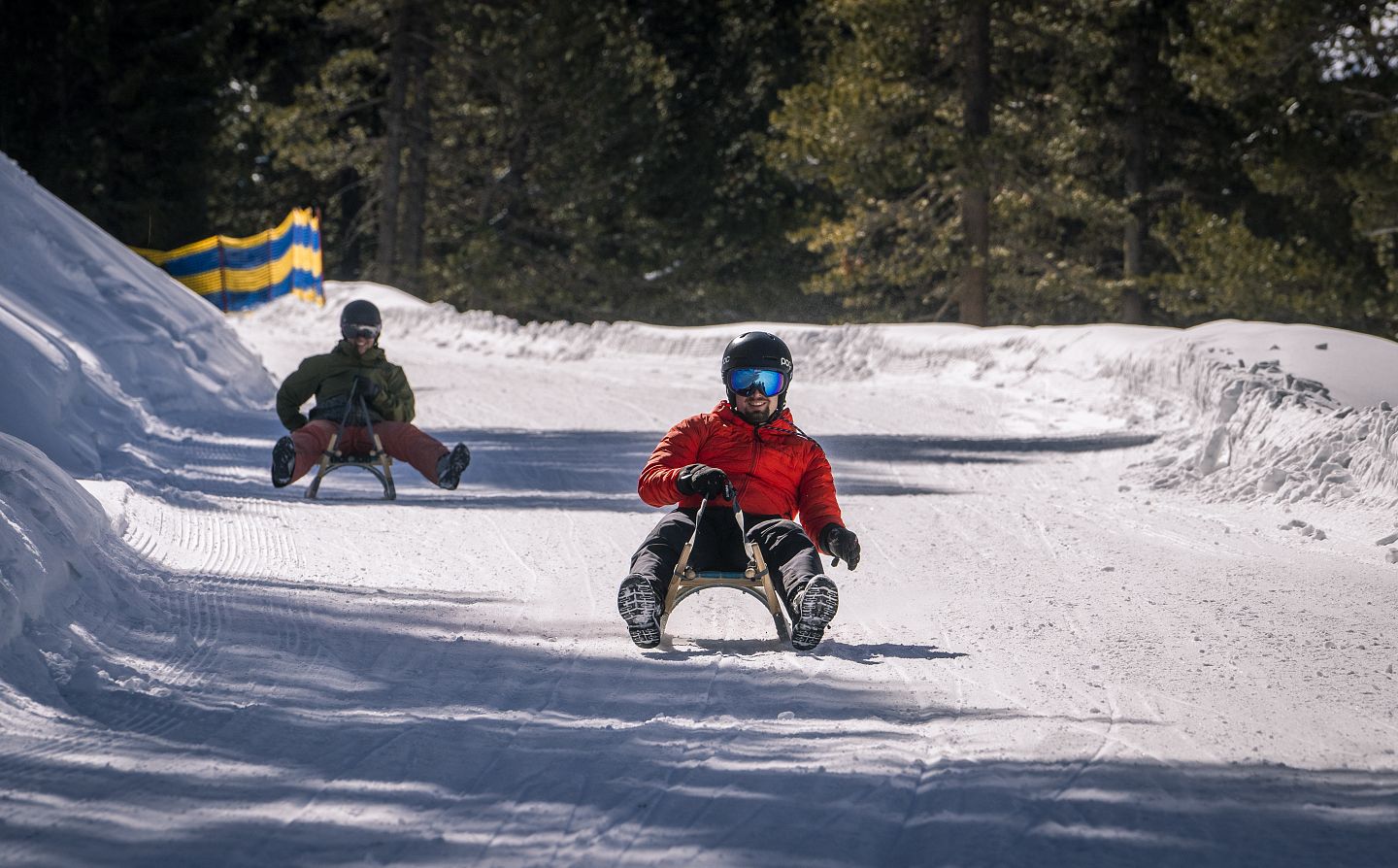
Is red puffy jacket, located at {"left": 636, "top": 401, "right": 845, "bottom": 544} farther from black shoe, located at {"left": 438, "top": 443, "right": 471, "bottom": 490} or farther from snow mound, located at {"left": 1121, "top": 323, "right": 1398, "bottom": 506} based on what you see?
snow mound, located at {"left": 1121, "top": 323, "right": 1398, "bottom": 506}

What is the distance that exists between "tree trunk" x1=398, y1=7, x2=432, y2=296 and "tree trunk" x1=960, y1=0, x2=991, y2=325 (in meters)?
12.4

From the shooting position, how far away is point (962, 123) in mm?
27703

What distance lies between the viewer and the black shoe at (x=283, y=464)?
942 centimetres

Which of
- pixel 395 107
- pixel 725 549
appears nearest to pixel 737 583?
pixel 725 549

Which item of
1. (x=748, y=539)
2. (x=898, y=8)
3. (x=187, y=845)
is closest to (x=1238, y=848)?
(x=187, y=845)

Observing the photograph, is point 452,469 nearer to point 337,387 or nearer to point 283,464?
point 337,387

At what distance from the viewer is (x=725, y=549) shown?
6.18 meters

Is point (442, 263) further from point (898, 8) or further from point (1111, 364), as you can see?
point (1111, 364)

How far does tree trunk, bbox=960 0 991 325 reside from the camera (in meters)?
25.6

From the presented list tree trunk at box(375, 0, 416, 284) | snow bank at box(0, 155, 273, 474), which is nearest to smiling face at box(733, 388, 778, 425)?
snow bank at box(0, 155, 273, 474)

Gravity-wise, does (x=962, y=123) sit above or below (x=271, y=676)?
above

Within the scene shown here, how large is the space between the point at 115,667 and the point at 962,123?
2442cm

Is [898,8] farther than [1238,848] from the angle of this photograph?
Yes

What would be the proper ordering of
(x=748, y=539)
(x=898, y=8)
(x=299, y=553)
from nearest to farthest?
(x=748, y=539)
(x=299, y=553)
(x=898, y=8)
